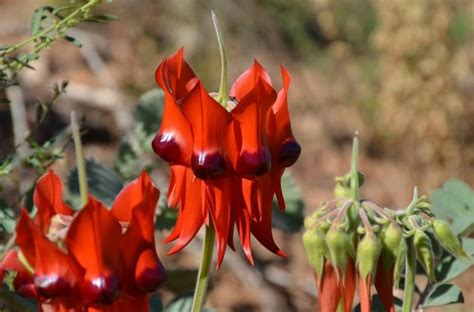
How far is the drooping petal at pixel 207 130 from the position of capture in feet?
4.52

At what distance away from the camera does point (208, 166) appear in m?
1.38

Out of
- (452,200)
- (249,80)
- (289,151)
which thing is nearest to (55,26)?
(249,80)

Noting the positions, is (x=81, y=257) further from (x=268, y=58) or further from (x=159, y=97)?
(x=268, y=58)

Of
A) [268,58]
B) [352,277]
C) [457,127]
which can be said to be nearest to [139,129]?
[352,277]

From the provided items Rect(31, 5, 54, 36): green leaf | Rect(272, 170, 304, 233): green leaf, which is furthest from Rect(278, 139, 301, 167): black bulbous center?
Rect(272, 170, 304, 233): green leaf

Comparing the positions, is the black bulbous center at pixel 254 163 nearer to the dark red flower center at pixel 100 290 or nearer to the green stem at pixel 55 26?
the dark red flower center at pixel 100 290

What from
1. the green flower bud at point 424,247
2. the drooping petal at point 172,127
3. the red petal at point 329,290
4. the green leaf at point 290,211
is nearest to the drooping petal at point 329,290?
the red petal at point 329,290

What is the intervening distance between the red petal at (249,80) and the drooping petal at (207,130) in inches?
3.7

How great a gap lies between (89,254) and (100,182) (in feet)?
2.88

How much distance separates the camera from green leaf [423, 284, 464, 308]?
1668 mm

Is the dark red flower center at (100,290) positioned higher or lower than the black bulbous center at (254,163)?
lower

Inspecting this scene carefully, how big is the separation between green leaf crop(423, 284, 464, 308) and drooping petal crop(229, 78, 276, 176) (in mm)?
415

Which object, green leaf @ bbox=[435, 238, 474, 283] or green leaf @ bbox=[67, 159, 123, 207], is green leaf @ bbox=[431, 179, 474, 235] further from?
green leaf @ bbox=[67, 159, 123, 207]

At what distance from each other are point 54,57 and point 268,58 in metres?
0.92
